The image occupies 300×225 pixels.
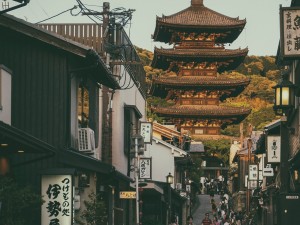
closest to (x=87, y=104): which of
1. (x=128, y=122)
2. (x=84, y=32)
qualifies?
(x=84, y=32)

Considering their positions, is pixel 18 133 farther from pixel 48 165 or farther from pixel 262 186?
pixel 262 186

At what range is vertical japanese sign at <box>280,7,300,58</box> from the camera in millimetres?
15906

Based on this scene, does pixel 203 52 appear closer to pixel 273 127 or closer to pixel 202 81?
pixel 202 81

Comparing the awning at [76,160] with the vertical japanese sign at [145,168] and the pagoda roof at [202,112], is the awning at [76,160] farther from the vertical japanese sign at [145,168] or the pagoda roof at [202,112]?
the pagoda roof at [202,112]

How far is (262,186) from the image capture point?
58219 millimetres

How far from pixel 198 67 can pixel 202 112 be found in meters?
4.98

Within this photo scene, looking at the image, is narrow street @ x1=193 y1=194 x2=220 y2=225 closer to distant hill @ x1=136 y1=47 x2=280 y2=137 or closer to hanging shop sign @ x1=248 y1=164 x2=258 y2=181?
distant hill @ x1=136 y1=47 x2=280 y2=137

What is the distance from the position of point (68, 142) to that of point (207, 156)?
8206 centimetres

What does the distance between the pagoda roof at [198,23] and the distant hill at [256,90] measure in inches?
366

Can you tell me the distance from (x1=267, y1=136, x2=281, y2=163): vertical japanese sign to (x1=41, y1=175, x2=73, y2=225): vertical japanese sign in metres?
13.3

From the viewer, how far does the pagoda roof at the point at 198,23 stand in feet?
291

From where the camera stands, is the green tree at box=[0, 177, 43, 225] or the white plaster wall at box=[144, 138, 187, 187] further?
the white plaster wall at box=[144, 138, 187, 187]

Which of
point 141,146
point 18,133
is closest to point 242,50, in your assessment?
point 141,146

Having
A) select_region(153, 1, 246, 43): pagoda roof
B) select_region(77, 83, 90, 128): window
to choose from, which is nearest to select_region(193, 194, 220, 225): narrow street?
select_region(153, 1, 246, 43): pagoda roof
